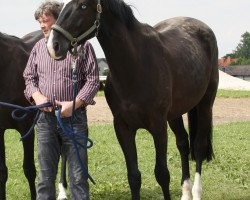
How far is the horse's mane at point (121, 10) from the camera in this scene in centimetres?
363

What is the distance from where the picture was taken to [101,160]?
754 cm

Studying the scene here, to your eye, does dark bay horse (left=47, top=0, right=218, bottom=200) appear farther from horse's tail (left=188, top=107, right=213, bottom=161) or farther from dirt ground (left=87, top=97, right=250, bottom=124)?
dirt ground (left=87, top=97, right=250, bottom=124)

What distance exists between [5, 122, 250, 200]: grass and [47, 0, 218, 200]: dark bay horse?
1.80 ft

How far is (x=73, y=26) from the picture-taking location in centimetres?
333

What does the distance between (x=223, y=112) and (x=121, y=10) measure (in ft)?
43.7

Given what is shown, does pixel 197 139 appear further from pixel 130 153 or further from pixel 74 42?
pixel 74 42

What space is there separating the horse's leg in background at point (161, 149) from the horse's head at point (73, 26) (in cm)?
116

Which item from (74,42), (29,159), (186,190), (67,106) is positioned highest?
(74,42)

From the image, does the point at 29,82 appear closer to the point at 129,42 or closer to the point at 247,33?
the point at 129,42

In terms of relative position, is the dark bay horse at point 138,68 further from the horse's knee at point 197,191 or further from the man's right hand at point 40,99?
the man's right hand at point 40,99

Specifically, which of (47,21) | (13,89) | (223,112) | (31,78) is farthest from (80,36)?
(223,112)

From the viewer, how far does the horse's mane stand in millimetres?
3632

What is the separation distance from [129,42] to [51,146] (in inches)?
43.8

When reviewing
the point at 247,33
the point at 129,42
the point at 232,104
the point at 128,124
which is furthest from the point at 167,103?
the point at 247,33
